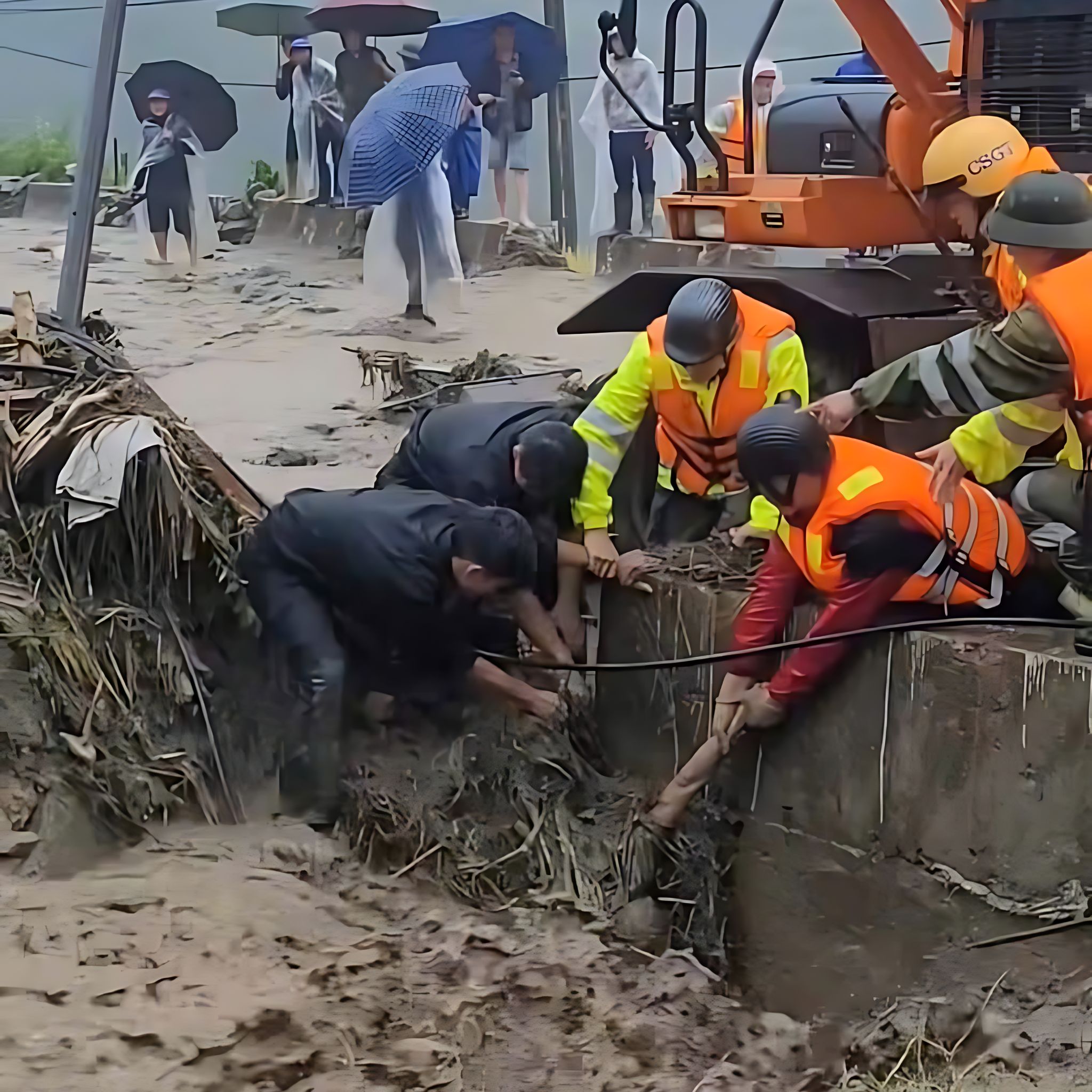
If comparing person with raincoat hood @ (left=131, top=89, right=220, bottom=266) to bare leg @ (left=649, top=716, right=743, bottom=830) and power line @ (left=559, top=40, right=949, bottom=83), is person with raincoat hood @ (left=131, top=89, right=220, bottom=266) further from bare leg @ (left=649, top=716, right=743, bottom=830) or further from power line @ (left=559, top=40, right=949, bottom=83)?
bare leg @ (left=649, top=716, right=743, bottom=830)

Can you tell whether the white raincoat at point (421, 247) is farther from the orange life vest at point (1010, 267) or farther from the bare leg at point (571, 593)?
the orange life vest at point (1010, 267)

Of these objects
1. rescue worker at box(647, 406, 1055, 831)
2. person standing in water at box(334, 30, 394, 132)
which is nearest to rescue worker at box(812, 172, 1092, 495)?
rescue worker at box(647, 406, 1055, 831)

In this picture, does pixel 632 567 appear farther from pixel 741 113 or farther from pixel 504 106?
pixel 504 106

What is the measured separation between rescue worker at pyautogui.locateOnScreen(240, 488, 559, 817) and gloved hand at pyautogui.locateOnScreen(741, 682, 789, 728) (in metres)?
0.77

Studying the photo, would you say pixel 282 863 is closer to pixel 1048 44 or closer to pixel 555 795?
pixel 555 795

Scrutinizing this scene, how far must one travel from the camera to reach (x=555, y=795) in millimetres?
4676

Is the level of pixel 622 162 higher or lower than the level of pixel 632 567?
higher

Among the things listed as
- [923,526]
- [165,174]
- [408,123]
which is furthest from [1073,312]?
[165,174]

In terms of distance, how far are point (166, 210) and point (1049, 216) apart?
5.28 meters

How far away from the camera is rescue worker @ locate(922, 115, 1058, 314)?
421cm

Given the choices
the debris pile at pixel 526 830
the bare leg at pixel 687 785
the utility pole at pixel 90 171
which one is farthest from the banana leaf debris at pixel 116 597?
the utility pole at pixel 90 171

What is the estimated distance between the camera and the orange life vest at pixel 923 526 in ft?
12.3

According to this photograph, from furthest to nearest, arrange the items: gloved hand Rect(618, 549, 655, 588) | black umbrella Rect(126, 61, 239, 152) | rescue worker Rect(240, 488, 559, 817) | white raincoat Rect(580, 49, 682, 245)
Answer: black umbrella Rect(126, 61, 239, 152) → white raincoat Rect(580, 49, 682, 245) → gloved hand Rect(618, 549, 655, 588) → rescue worker Rect(240, 488, 559, 817)

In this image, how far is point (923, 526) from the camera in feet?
12.3
